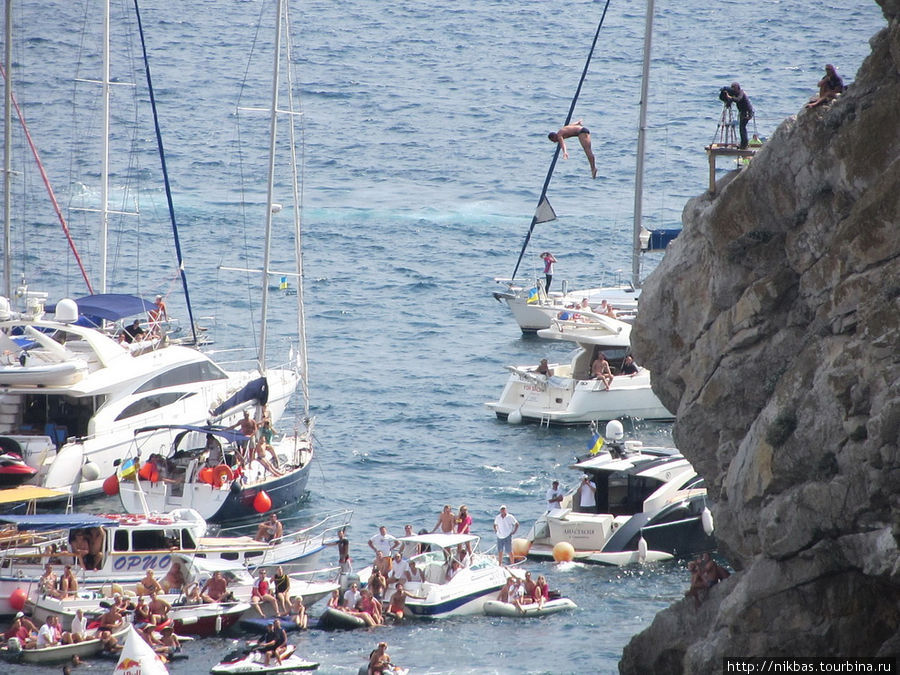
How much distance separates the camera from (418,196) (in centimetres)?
8275

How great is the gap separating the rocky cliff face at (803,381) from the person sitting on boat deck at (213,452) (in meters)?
16.0

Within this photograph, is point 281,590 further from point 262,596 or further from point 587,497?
point 587,497

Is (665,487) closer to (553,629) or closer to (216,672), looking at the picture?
(553,629)

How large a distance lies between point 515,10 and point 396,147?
52.9 meters

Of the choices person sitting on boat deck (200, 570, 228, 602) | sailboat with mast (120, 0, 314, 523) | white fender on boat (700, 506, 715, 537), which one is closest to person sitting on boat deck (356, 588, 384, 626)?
person sitting on boat deck (200, 570, 228, 602)

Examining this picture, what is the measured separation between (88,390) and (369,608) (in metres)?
11.8

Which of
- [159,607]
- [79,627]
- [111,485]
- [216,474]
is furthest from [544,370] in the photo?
[79,627]

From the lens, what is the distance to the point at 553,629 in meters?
29.9

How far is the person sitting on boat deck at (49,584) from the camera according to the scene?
28753 mm

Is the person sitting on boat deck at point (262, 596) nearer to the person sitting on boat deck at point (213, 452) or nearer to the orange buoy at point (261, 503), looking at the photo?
the orange buoy at point (261, 503)

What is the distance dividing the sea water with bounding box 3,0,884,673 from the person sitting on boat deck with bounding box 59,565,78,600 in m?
2.76

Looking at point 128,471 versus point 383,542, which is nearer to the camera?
point 383,542

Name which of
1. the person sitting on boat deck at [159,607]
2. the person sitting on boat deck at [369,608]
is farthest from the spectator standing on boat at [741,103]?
the person sitting on boat deck at [159,607]

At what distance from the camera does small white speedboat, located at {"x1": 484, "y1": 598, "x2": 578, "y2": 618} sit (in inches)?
1205
